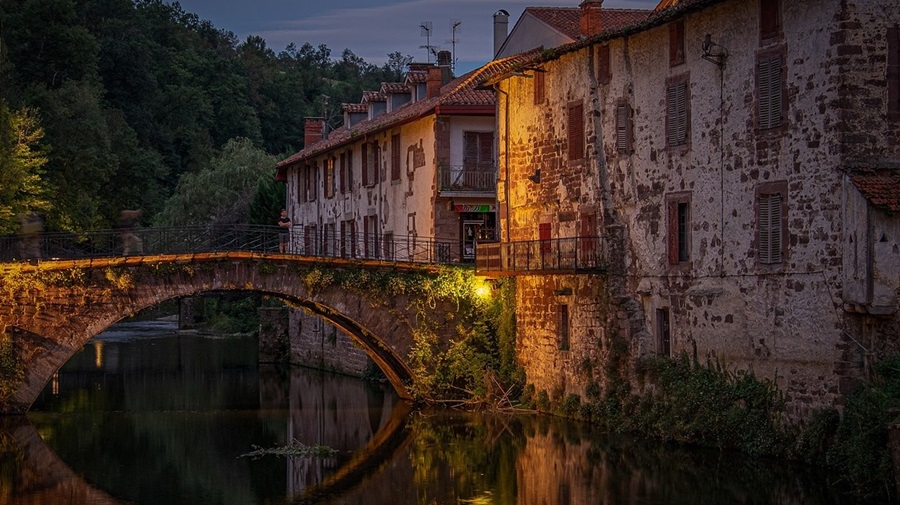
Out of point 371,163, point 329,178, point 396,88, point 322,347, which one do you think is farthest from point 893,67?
point 329,178

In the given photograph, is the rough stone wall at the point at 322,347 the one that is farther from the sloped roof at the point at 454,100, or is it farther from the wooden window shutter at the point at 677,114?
the wooden window shutter at the point at 677,114

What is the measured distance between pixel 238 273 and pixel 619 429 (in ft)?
40.6

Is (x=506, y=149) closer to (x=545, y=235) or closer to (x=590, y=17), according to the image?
(x=545, y=235)

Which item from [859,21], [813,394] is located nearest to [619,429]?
[813,394]

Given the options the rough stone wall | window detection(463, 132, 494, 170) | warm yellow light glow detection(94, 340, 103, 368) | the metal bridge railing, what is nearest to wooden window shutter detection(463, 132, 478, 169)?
window detection(463, 132, 494, 170)

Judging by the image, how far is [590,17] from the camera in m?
44.9

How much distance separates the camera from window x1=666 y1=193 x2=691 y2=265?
36531 millimetres

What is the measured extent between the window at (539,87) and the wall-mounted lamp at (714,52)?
8.36 m

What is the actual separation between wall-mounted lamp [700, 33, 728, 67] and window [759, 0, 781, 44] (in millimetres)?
1376

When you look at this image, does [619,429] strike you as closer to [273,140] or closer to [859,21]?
[859,21]

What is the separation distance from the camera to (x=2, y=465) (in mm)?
34938

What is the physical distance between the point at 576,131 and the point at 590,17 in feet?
17.6

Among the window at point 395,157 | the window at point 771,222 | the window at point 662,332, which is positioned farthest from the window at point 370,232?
the window at point 771,222

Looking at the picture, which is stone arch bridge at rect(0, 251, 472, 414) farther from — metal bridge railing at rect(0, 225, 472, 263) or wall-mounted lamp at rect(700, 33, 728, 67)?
wall-mounted lamp at rect(700, 33, 728, 67)
